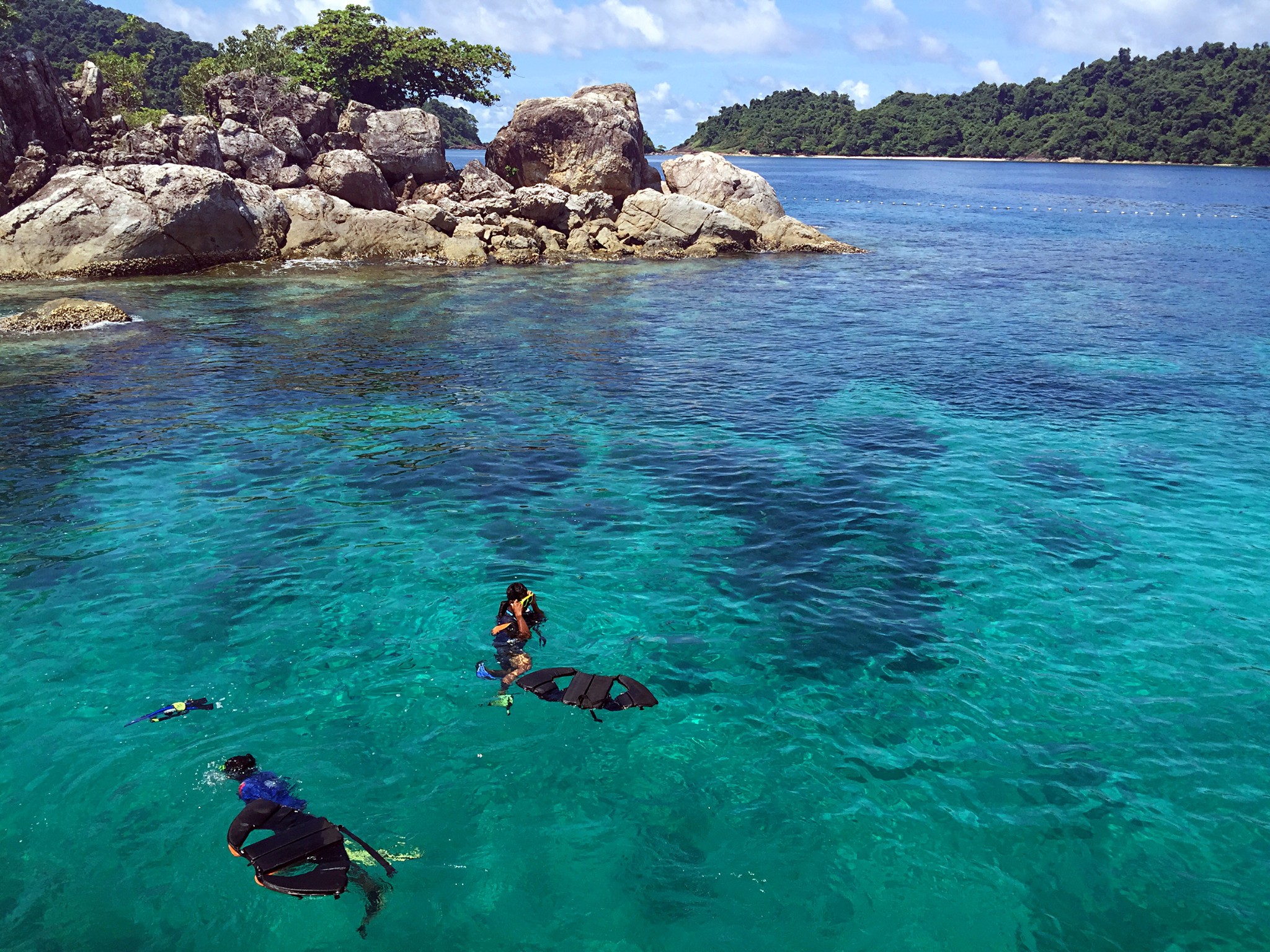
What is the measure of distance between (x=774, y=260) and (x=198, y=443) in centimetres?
3945

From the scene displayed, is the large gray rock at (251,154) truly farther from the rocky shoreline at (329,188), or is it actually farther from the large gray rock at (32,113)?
the large gray rock at (32,113)

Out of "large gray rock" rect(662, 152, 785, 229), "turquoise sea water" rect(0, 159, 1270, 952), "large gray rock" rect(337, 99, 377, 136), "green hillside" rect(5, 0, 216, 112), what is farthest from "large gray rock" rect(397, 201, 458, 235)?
"green hillside" rect(5, 0, 216, 112)

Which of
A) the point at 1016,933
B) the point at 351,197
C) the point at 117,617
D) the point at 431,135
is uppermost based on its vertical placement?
the point at 431,135

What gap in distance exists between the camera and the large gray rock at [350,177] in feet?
159

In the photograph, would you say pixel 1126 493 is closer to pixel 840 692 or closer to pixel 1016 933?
pixel 840 692

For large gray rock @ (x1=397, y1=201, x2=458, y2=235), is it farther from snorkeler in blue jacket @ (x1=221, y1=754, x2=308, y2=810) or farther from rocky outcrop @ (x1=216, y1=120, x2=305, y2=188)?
snorkeler in blue jacket @ (x1=221, y1=754, x2=308, y2=810)

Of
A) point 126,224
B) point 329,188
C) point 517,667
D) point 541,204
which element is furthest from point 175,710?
point 541,204

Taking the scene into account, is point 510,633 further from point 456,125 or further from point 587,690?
point 456,125

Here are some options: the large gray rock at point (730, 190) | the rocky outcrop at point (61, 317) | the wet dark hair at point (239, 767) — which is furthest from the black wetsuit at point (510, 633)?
the large gray rock at point (730, 190)

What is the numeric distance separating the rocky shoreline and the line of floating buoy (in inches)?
1600

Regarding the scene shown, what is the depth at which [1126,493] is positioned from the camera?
19203mm

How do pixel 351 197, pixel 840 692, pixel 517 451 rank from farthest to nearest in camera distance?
pixel 351 197 < pixel 517 451 < pixel 840 692

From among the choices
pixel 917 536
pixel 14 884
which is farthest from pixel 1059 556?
pixel 14 884

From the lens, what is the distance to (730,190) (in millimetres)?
56688
